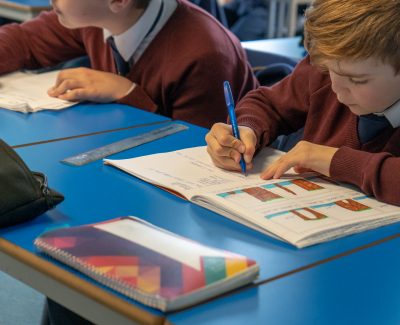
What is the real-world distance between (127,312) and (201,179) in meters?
0.52

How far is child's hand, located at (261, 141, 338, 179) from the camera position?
4.60 ft

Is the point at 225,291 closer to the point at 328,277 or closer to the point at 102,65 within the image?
the point at 328,277

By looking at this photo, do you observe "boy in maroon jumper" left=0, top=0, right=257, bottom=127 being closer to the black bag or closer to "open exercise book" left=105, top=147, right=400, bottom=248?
"open exercise book" left=105, top=147, right=400, bottom=248

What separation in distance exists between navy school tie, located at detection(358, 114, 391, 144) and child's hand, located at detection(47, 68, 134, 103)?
2.45 ft

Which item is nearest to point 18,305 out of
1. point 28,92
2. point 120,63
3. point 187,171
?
point 28,92

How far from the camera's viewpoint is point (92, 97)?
200 centimetres

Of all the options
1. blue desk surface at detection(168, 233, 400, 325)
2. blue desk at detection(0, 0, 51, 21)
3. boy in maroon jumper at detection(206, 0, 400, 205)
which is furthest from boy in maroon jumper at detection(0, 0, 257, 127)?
blue desk at detection(0, 0, 51, 21)

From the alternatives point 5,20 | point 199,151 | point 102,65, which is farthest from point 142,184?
point 5,20

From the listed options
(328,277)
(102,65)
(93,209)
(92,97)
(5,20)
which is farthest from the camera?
(5,20)

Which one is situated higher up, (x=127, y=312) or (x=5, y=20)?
(x=127, y=312)

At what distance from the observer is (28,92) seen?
207cm

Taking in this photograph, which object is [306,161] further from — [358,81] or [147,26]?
[147,26]

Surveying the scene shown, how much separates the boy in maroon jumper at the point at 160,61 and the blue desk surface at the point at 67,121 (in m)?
0.08

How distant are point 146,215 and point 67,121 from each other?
2.22ft
